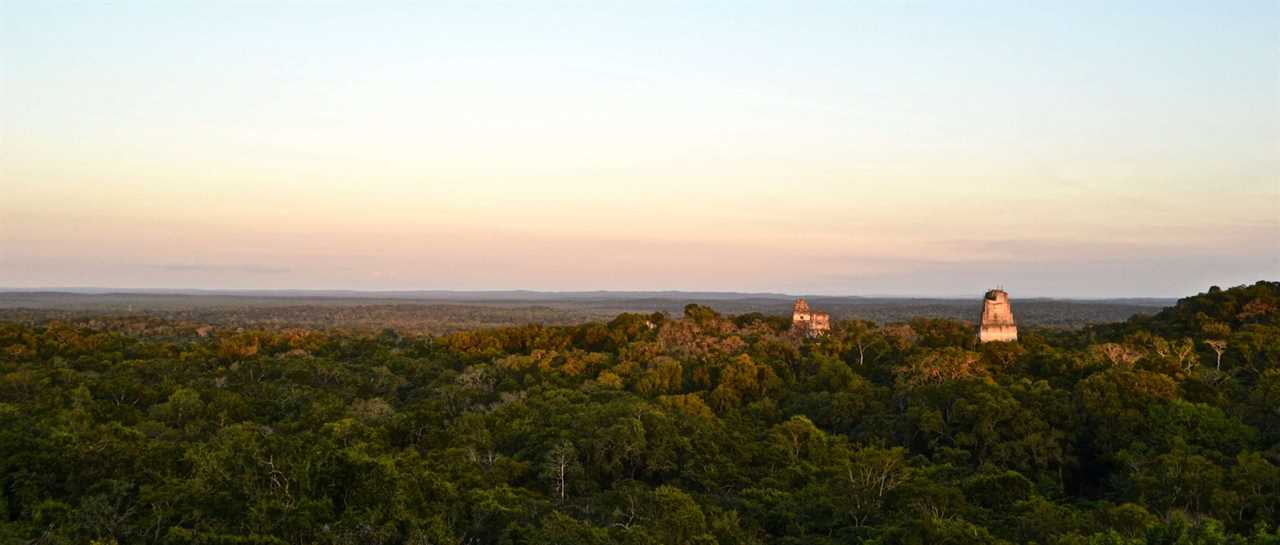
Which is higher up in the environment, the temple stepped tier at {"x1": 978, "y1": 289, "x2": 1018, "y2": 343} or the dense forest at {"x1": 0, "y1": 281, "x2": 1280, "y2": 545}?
the temple stepped tier at {"x1": 978, "y1": 289, "x2": 1018, "y2": 343}

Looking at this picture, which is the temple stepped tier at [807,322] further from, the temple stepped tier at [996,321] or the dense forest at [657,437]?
the temple stepped tier at [996,321]

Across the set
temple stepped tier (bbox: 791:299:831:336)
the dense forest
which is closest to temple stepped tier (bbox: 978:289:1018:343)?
the dense forest

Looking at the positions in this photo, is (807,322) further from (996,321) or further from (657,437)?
(657,437)

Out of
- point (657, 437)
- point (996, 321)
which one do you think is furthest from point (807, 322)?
point (657, 437)

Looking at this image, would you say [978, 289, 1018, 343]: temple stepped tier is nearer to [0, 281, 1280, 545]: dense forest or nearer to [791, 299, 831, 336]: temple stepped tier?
[0, 281, 1280, 545]: dense forest

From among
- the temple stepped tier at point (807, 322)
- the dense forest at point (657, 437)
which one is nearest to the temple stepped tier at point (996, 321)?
the dense forest at point (657, 437)
